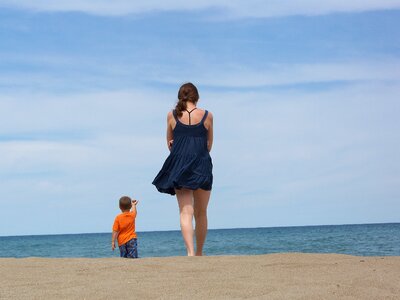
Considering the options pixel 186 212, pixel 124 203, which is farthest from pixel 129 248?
pixel 186 212

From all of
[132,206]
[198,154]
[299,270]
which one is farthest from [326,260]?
[132,206]

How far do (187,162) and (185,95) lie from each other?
696mm

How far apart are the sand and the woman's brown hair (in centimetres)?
165

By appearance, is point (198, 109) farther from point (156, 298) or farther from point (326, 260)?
point (156, 298)

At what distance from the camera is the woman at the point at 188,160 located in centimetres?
647

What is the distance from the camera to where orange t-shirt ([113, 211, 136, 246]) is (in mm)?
8211

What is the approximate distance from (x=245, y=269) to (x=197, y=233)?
192 centimetres

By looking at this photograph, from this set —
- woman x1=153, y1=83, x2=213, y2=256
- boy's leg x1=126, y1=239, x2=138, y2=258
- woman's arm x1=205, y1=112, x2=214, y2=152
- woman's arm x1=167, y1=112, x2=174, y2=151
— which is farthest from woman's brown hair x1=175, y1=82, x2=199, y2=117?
boy's leg x1=126, y1=239, x2=138, y2=258

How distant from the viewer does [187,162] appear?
6.52 m

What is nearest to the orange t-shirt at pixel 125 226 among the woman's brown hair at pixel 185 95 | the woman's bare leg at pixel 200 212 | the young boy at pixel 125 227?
the young boy at pixel 125 227

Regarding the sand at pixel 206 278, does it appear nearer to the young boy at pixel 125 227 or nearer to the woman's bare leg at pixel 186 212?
the woman's bare leg at pixel 186 212

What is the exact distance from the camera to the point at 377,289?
434 cm

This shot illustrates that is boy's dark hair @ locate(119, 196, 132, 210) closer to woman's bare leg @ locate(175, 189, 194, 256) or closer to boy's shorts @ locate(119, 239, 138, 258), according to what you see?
boy's shorts @ locate(119, 239, 138, 258)

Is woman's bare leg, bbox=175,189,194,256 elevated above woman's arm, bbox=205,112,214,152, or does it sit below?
below
